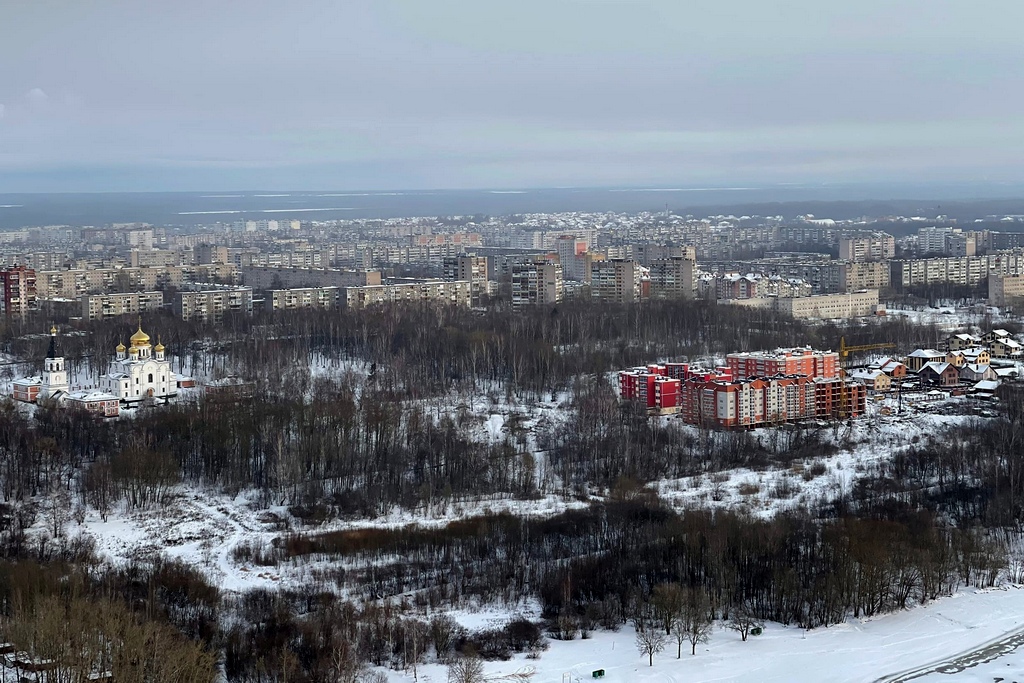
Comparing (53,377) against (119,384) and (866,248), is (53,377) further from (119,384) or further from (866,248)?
(866,248)

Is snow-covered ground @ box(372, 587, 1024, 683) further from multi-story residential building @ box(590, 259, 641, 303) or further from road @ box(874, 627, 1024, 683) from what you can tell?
multi-story residential building @ box(590, 259, 641, 303)

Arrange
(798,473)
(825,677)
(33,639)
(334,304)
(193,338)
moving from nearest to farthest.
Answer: (33,639)
(825,677)
(798,473)
(193,338)
(334,304)

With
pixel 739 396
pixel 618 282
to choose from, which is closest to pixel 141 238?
pixel 618 282

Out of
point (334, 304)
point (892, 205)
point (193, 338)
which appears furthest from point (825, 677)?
point (892, 205)

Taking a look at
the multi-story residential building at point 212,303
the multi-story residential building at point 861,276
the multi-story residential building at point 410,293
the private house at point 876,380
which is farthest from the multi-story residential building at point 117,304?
the multi-story residential building at point 861,276

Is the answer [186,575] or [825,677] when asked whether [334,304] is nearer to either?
[186,575]
